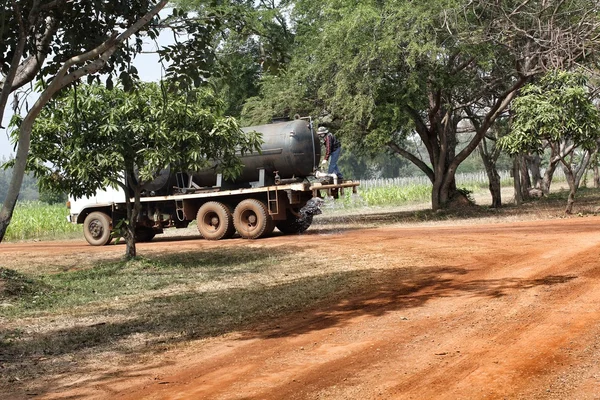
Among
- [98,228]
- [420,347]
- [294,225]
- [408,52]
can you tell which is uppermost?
[408,52]

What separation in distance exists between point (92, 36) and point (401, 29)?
49.9ft

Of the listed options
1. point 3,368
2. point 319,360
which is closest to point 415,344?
point 319,360

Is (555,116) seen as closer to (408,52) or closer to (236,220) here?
(408,52)

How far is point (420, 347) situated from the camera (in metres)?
7.54

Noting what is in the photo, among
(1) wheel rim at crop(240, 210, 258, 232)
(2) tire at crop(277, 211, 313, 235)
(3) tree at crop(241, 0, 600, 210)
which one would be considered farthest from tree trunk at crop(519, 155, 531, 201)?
(1) wheel rim at crop(240, 210, 258, 232)

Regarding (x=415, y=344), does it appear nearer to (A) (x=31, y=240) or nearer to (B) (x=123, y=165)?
(B) (x=123, y=165)

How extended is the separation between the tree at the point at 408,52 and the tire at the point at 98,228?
21.2ft

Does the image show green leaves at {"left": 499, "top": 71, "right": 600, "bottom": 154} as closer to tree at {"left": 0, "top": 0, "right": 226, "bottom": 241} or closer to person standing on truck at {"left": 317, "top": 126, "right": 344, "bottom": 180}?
person standing on truck at {"left": 317, "top": 126, "right": 344, "bottom": 180}

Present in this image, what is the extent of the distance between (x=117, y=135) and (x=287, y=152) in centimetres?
682

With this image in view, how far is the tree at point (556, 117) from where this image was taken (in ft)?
75.6

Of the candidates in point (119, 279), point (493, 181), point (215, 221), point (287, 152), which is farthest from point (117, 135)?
point (493, 181)

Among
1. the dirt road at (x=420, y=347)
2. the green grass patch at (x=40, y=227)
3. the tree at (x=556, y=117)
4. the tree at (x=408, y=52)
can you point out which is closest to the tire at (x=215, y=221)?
the tree at (x=408, y=52)

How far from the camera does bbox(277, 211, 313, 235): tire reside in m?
24.8

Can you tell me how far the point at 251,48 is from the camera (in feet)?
111
